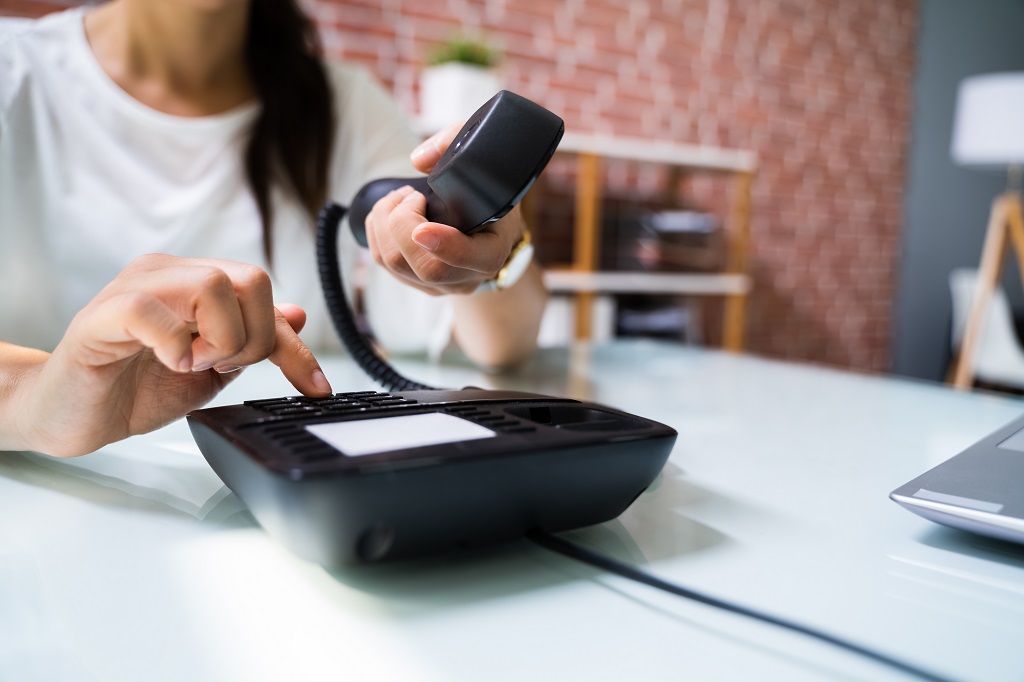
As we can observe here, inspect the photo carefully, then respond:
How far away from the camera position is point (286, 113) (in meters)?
0.97

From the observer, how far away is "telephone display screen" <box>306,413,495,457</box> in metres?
0.28

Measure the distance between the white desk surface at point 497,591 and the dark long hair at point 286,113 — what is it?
0.57 metres

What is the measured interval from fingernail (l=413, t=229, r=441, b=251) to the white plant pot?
1.54m

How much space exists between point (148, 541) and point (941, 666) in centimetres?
30

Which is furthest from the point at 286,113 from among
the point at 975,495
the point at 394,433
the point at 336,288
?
the point at 975,495

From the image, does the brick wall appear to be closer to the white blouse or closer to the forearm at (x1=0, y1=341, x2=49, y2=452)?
the white blouse

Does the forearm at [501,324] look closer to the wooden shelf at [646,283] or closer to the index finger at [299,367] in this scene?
the index finger at [299,367]

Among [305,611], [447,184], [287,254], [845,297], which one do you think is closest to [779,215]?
[845,297]

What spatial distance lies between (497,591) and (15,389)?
308 mm

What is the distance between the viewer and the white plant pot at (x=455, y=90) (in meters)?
1.94

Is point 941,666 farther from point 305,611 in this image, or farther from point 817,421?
point 817,421


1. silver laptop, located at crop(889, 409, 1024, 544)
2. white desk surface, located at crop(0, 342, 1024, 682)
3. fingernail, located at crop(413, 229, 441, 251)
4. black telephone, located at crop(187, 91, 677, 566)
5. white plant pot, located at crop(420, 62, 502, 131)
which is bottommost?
white desk surface, located at crop(0, 342, 1024, 682)

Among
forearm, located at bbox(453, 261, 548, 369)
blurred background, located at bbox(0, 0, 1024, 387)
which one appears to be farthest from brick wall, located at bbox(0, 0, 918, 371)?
forearm, located at bbox(453, 261, 548, 369)

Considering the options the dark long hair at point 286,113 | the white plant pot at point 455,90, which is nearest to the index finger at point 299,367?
the dark long hair at point 286,113
